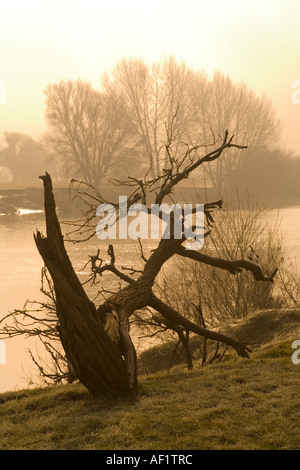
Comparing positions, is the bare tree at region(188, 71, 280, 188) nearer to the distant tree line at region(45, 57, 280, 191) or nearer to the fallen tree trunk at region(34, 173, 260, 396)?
the distant tree line at region(45, 57, 280, 191)

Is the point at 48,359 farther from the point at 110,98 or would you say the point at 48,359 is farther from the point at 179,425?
the point at 110,98

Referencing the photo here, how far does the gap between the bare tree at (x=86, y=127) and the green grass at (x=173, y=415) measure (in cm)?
5242

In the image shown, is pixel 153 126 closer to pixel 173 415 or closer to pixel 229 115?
pixel 229 115

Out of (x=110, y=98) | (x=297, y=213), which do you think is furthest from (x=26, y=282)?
(x=110, y=98)

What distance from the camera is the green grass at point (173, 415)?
672 centimetres

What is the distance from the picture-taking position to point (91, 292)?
24.9m

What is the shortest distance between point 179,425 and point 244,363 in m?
3.09

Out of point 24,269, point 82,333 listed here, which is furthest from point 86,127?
point 82,333

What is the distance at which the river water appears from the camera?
18078 mm

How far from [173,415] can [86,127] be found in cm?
5663

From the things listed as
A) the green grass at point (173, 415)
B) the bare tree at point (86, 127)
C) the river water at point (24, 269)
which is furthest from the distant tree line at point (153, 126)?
the green grass at point (173, 415)

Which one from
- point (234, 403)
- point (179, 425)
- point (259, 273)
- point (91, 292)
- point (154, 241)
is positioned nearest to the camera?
point (179, 425)

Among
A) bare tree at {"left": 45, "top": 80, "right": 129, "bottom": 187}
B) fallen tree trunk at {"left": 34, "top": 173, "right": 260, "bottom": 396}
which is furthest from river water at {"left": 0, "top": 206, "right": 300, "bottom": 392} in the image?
bare tree at {"left": 45, "top": 80, "right": 129, "bottom": 187}

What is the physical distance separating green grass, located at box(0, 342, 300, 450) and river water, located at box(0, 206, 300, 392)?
15.3 ft
